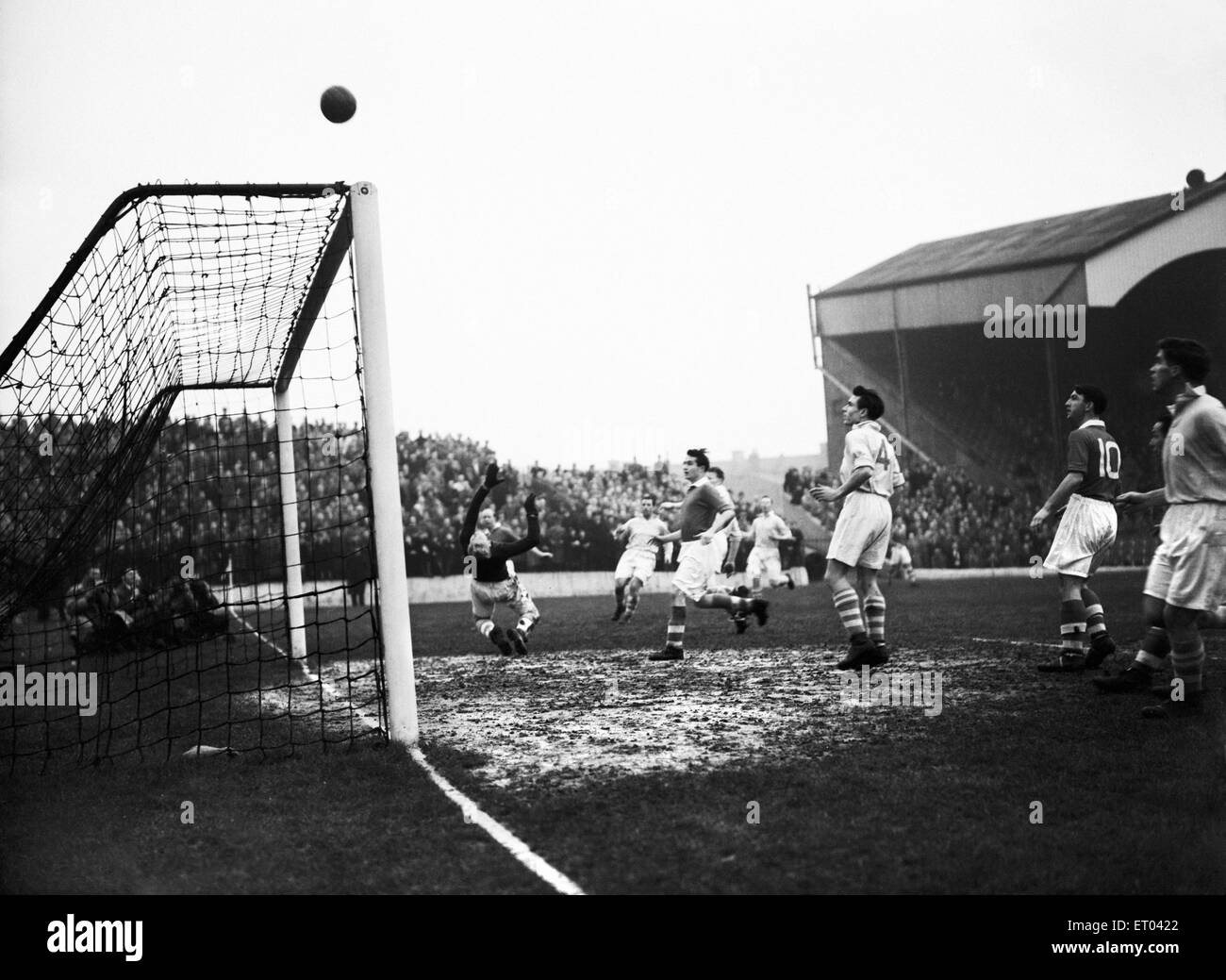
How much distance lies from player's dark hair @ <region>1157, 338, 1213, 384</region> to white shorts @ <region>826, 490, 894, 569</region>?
2405 mm

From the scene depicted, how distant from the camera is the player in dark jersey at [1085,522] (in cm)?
773

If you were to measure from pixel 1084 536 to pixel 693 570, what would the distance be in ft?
11.4

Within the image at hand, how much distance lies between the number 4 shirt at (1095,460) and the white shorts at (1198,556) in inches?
63.7

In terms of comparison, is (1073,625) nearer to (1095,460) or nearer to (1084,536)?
(1084,536)

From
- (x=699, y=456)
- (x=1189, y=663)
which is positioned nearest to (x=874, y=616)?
(x=699, y=456)

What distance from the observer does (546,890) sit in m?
3.71

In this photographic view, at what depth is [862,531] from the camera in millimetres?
8094

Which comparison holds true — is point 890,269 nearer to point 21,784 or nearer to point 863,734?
point 863,734

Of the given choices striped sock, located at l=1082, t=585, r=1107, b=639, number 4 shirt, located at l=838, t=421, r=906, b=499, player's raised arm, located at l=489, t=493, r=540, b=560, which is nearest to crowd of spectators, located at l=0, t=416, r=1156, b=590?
player's raised arm, located at l=489, t=493, r=540, b=560

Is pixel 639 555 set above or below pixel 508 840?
above

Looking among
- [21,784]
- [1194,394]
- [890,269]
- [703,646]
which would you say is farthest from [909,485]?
[21,784]

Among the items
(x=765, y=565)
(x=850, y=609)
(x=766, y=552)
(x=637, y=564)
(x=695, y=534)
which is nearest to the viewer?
(x=850, y=609)

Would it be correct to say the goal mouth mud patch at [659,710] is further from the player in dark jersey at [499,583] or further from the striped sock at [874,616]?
the player in dark jersey at [499,583]
